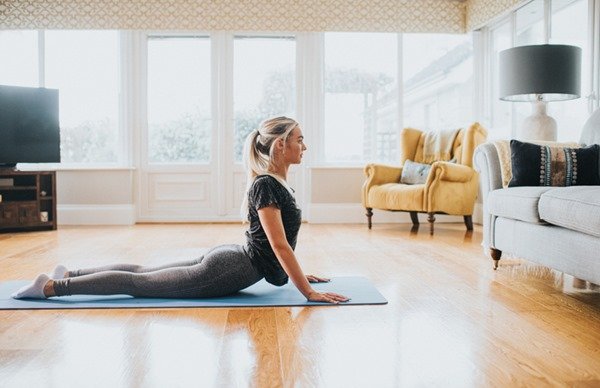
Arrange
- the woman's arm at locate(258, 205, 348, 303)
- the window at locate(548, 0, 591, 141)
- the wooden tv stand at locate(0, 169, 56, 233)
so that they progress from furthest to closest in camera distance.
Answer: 1. the wooden tv stand at locate(0, 169, 56, 233)
2. the window at locate(548, 0, 591, 141)
3. the woman's arm at locate(258, 205, 348, 303)

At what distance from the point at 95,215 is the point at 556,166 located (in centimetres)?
469

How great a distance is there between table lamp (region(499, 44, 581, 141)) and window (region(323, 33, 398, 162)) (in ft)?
7.92

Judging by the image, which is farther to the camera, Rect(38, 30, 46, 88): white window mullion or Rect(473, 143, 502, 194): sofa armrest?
Rect(38, 30, 46, 88): white window mullion

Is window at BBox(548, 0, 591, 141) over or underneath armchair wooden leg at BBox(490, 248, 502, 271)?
over

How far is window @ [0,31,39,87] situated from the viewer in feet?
20.0

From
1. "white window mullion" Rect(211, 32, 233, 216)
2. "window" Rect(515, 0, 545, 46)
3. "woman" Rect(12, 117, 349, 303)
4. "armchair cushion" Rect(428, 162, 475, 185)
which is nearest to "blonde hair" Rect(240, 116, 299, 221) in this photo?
"woman" Rect(12, 117, 349, 303)

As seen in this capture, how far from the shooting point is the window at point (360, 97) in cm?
629

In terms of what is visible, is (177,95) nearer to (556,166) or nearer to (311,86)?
(311,86)

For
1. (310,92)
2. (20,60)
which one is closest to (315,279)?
(310,92)

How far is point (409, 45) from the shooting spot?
6.34 m

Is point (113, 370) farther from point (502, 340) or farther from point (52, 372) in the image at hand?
point (502, 340)

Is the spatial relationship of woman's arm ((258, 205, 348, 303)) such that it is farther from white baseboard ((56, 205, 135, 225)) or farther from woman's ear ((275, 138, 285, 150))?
white baseboard ((56, 205, 135, 225))

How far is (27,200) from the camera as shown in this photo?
5371mm

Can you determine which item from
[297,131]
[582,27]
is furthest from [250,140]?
[582,27]
